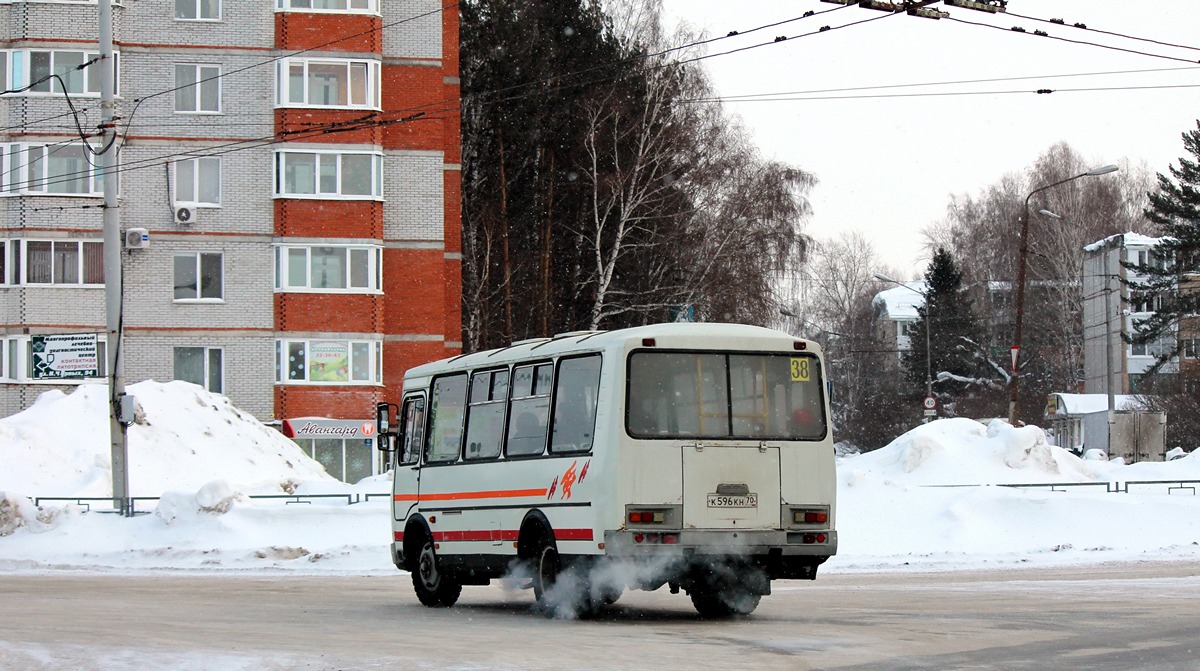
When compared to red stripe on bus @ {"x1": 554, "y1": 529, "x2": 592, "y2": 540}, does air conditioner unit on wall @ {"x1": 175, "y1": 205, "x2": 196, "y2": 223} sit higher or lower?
higher

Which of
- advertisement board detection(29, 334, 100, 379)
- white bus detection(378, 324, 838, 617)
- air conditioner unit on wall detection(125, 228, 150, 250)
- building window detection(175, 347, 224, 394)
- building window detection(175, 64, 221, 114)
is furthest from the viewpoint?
building window detection(175, 64, 221, 114)

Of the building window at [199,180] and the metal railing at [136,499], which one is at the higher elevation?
the building window at [199,180]

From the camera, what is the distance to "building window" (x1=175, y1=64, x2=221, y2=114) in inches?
1905

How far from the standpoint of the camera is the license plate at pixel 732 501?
1453 centimetres

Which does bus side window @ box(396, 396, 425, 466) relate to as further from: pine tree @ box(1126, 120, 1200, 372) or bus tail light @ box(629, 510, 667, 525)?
pine tree @ box(1126, 120, 1200, 372)

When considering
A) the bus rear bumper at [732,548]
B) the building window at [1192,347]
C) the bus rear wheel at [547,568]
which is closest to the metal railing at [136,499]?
the bus rear wheel at [547,568]

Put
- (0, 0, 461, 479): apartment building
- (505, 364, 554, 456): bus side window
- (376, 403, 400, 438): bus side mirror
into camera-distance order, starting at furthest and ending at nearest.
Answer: (0, 0, 461, 479): apartment building
(376, 403, 400, 438): bus side mirror
(505, 364, 554, 456): bus side window

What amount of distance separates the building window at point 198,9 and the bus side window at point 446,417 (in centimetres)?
3335

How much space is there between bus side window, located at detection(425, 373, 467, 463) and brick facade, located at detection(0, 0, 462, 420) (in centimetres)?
2999

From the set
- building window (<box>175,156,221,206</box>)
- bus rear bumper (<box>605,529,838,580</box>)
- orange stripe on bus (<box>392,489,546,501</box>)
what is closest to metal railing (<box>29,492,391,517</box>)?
orange stripe on bus (<box>392,489,546,501</box>)

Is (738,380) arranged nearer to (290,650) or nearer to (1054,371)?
(290,650)

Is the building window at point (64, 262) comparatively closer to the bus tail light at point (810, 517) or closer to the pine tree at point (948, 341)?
the bus tail light at point (810, 517)

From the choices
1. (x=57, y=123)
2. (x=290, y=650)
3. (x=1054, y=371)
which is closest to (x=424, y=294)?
(x=57, y=123)

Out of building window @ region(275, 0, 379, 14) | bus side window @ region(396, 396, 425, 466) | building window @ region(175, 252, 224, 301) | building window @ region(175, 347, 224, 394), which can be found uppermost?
building window @ region(275, 0, 379, 14)
